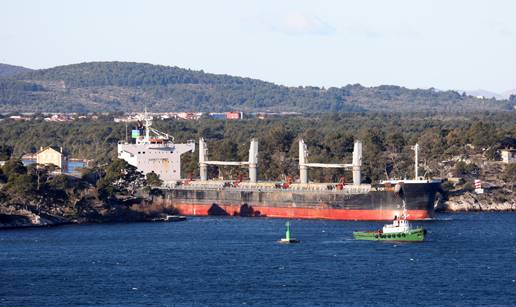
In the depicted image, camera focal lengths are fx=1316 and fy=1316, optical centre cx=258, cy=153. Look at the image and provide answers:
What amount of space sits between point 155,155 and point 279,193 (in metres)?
11.6

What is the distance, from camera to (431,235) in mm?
61875

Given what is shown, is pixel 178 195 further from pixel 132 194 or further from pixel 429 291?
pixel 429 291

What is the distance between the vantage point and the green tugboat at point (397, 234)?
193 ft

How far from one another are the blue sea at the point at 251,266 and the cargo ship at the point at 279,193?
113 inches

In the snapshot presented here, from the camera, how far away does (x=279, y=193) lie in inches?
3007

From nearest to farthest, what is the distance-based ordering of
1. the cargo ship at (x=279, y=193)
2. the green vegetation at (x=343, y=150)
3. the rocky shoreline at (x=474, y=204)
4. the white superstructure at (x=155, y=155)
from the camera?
the cargo ship at (x=279, y=193) < the rocky shoreline at (x=474, y=204) < the white superstructure at (x=155, y=155) < the green vegetation at (x=343, y=150)

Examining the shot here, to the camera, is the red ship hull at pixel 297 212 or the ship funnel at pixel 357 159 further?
the ship funnel at pixel 357 159

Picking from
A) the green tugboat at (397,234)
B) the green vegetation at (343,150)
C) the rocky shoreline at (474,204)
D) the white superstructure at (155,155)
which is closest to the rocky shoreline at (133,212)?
the rocky shoreline at (474,204)

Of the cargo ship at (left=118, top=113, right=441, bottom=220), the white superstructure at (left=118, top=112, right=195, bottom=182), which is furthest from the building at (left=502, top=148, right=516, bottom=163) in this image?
the white superstructure at (left=118, top=112, right=195, bottom=182)

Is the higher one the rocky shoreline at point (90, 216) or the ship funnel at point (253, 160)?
the ship funnel at point (253, 160)

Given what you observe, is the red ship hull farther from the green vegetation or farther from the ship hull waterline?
the green vegetation

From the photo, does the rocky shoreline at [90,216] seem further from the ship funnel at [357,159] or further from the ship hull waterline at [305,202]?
the ship funnel at [357,159]

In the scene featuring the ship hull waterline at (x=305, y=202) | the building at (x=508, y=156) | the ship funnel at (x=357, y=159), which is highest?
the building at (x=508, y=156)

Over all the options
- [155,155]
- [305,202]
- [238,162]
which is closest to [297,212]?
[305,202]
